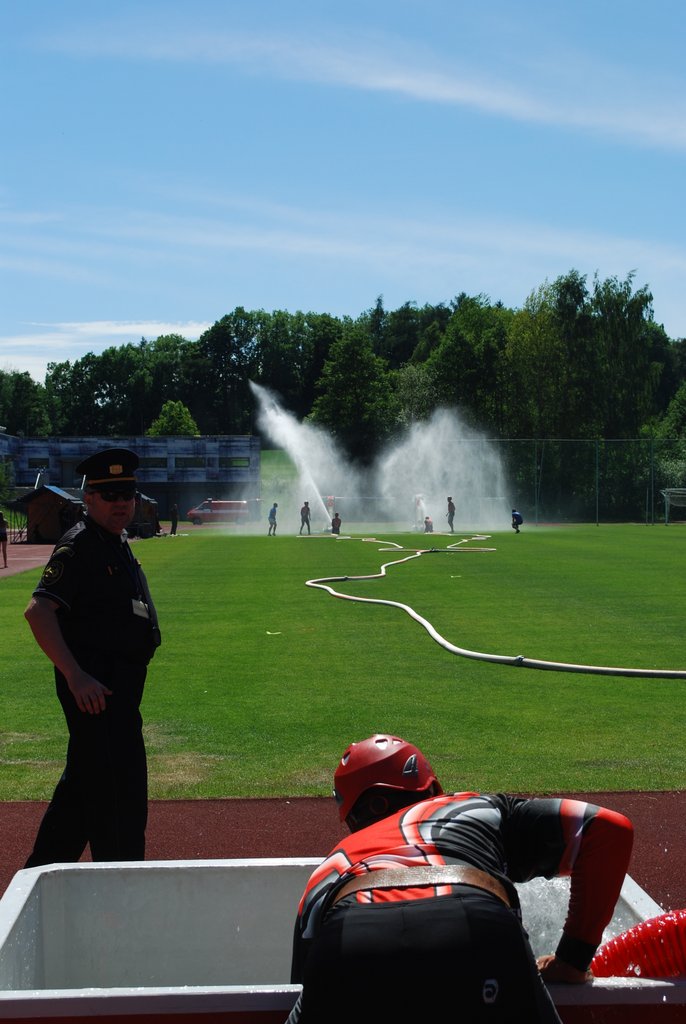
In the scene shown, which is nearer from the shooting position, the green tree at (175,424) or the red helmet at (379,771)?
the red helmet at (379,771)

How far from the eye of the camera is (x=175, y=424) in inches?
4680

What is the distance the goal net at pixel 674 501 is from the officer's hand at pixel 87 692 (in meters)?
56.8

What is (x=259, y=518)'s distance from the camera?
71.1m

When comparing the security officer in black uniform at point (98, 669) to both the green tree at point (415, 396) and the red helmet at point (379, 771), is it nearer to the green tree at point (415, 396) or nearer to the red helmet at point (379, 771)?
the red helmet at point (379, 771)

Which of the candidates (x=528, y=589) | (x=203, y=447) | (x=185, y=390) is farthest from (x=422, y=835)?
(x=185, y=390)

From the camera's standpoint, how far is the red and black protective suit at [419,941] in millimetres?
2059

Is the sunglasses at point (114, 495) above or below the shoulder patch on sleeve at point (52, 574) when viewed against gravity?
above

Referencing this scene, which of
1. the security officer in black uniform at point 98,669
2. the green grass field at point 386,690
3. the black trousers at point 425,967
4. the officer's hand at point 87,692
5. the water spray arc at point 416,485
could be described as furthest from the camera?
the water spray arc at point 416,485

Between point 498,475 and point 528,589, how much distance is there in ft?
135

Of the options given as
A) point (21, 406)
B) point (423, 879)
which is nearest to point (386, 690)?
point (423, 879)

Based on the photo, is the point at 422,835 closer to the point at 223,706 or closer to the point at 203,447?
the point at 223,706

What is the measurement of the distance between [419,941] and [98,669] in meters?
2.63

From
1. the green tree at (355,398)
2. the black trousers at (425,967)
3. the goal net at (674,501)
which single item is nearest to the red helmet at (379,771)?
the black trousers at (425,967)


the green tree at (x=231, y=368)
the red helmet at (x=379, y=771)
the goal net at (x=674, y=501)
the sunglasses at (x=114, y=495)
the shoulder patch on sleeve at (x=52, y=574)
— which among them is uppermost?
the green tree at (x=231, y=368)
